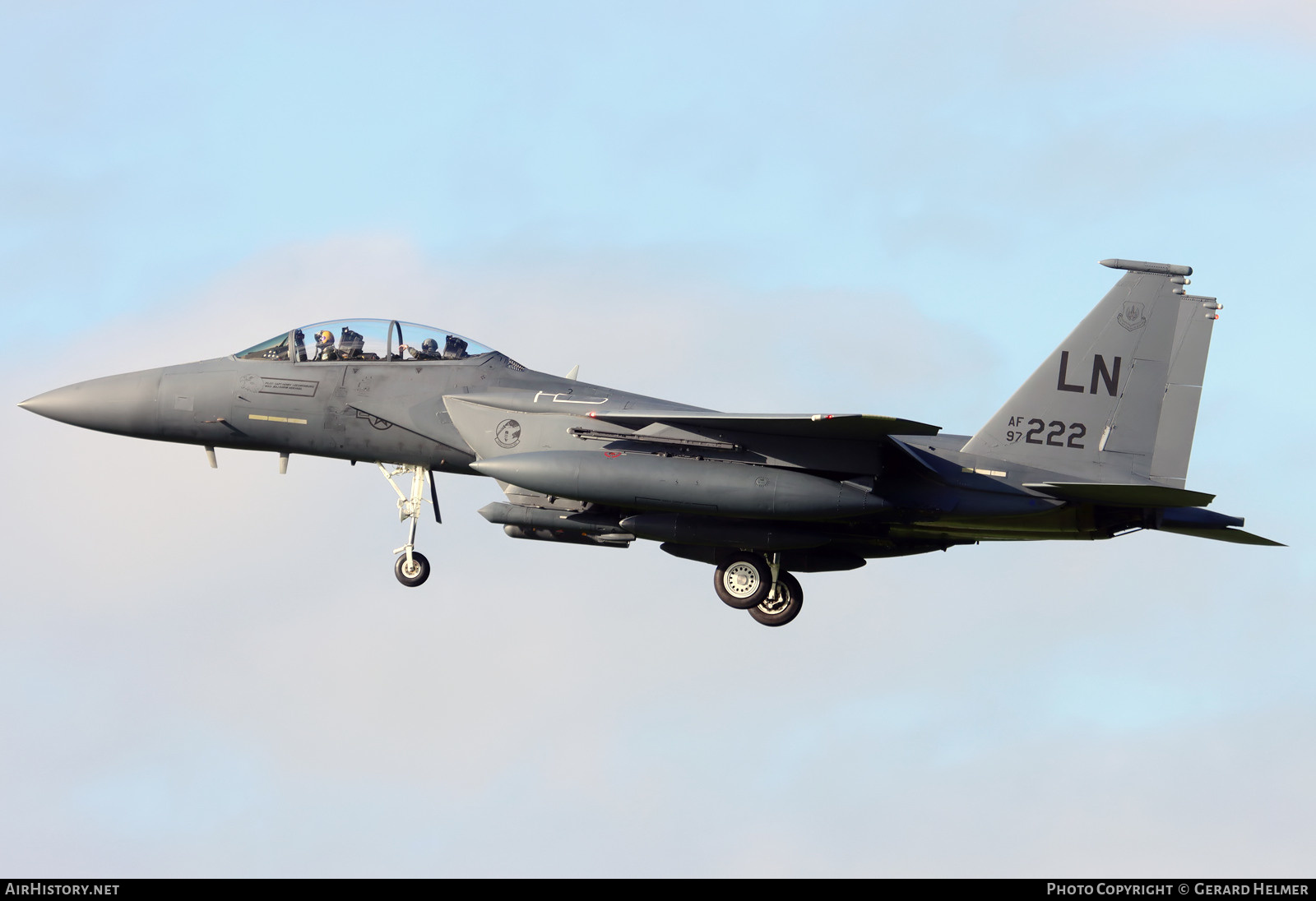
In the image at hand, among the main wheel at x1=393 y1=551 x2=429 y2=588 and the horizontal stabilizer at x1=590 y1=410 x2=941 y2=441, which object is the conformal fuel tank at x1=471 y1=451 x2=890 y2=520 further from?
the main wheel at x1=393 y1=551 x2=429 y2=588

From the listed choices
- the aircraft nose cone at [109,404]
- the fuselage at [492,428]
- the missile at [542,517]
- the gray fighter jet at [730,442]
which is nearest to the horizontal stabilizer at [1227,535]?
the gray fighter jet at [730,442]

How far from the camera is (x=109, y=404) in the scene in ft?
68.3

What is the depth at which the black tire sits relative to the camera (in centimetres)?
2070

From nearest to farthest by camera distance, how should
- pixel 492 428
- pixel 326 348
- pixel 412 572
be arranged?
pixel 492 428
pixel 412 572
pixel 326 348

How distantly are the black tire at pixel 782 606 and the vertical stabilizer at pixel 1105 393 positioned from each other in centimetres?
317

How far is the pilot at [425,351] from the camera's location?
2056 cm

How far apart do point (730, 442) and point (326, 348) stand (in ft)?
19.6

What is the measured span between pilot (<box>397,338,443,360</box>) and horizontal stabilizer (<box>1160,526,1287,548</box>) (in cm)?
990

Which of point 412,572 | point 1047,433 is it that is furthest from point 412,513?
point 1047,433

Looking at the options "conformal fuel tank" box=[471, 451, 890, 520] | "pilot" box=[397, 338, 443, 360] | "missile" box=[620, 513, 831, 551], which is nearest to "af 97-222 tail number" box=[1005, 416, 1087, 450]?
"conformal fuel tank" box=[471, 451, 890, 520]

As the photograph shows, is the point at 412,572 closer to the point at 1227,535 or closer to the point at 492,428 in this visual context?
the point at 492,428

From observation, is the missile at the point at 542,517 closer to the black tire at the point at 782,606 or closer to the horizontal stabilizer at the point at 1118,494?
the black tire at the point at 782,606

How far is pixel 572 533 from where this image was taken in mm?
20109
